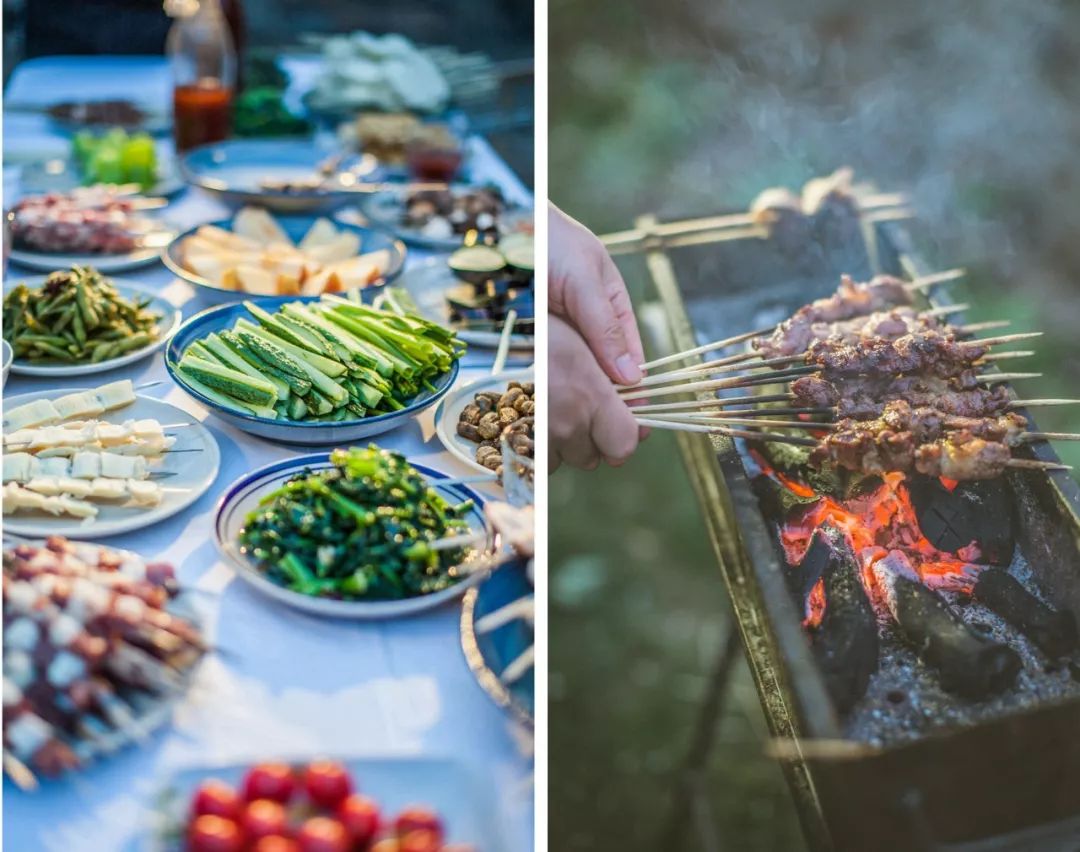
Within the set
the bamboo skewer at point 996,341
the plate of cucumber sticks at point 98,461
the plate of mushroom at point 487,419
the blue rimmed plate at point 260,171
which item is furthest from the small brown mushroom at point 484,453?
the blue rimmed plate at point 260,171

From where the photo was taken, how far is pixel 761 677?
1666 millimetres

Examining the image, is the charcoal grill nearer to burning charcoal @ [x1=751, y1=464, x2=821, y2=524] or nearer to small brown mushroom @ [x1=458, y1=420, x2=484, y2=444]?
burning charcoal @ [x1=751, y1=464, x2=821, y2=524]

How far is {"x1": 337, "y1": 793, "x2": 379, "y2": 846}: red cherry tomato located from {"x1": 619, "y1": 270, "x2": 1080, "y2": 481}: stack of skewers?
0.89m

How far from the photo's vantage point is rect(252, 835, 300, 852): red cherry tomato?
1.17 meters

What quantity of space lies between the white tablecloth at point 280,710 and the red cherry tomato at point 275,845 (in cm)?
14

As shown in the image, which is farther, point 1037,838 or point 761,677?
point 761,677

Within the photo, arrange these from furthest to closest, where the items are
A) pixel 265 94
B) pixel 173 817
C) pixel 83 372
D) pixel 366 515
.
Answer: pixel 265 94
pixel 83 372
pixel 366 515
pixel 173 817

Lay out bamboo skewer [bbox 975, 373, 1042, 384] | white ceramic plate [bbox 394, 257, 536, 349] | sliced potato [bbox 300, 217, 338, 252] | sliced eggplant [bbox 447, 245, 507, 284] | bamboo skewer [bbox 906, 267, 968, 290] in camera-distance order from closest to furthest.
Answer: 1. bamboo skewer [bbox 975, 373, 1042, 384]
2. bamboo skewer [bbox 906, 267, 968, 290]
3. white ceramic plate [bbox 394, 257, 536, 349]
4. sliced eggplant [bbox 447, 245, 507, 284]
5. sliced potato [bbox 300, 217, 338, 252]

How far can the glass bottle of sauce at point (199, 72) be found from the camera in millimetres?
3441

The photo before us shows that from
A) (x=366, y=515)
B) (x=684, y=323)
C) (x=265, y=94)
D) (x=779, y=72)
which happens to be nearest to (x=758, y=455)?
(x=684, y=323)

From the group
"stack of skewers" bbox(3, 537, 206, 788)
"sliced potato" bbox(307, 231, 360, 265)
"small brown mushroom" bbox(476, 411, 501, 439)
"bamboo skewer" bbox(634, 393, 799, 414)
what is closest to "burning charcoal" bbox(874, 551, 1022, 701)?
"bamboo skewer" bbox(634, 393, 799, 414)

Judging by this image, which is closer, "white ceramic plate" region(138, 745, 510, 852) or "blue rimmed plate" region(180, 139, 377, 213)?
"white ceramic plate" region(138, 745, 510, 852)

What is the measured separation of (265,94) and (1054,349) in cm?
298

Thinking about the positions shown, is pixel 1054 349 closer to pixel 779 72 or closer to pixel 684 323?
pixel 684 323
